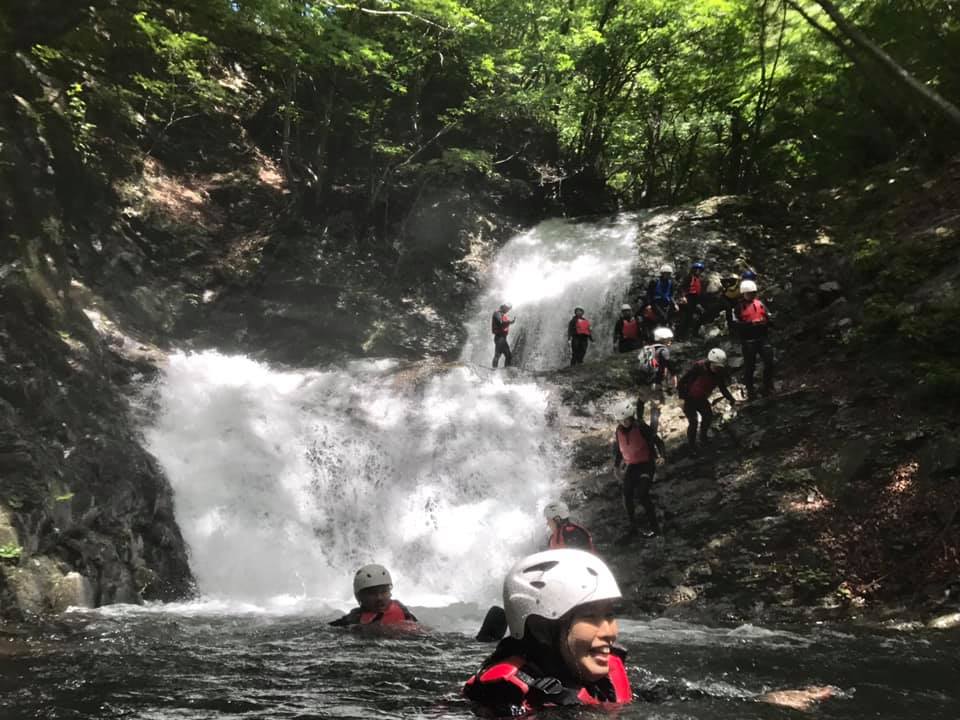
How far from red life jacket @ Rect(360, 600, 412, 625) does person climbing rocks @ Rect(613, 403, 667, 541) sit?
15.3ft

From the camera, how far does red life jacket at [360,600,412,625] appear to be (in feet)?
21.8

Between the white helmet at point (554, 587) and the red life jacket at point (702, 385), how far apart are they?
842 cm

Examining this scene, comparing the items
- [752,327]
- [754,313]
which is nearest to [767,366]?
[752,327]

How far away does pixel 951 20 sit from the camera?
15484mm

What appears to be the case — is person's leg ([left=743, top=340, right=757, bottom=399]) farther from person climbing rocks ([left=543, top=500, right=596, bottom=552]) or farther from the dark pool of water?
the dark pool of water

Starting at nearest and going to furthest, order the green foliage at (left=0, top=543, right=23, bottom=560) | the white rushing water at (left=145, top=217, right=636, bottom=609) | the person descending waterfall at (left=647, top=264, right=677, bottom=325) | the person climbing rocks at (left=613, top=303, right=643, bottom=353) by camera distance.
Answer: the green foliage at (left=0, top=543, right=23, bottom=560) < the white rushing water at (left=145, top=217, right=636, bottom=609) < the person descending waterfall at (left=647, top=264, right=677, bottom=325) < the person climbing rocks at (left=613, top=303, right=643, bottom=353)

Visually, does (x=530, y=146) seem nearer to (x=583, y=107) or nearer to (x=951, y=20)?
(x=583, y=107)

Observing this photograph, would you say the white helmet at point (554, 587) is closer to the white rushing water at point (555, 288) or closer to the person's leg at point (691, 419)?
the person's leg at point (691, 419)

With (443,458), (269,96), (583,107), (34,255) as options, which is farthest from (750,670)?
(269,96)

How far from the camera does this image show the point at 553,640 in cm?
296

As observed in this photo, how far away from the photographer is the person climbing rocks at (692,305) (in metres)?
15.8

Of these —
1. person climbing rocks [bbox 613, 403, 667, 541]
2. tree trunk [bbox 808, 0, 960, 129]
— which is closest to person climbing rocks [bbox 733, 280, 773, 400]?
person climbing rocks [bbox 613, 403, 667, 541]

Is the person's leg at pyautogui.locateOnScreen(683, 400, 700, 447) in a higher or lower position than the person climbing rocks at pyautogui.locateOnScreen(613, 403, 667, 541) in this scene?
higher

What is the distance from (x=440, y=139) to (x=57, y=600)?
21.3 meters
